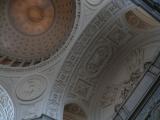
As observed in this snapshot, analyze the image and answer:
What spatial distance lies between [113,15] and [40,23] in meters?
4.26

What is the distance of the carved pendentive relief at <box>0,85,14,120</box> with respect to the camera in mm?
14052

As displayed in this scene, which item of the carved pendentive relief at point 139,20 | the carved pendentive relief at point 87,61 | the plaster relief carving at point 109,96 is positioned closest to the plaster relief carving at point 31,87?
the carved pendentive relief at point 87,61

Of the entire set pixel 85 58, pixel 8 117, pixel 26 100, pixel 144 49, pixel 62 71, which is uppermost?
pixel 144 49

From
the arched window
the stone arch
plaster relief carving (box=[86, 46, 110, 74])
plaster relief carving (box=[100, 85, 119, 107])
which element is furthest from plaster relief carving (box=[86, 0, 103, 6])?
the arched window

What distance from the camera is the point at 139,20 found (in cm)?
1387

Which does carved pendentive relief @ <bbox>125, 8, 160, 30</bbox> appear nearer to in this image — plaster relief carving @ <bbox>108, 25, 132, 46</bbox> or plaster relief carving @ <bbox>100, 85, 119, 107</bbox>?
plaster relief carving @ <bbox>108, 25, 132, 46</bbox>

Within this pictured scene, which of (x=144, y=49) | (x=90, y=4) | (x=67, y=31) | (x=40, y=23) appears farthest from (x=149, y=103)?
(x=40, y=23)

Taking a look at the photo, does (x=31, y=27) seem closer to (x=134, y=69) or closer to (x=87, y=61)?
(x=87, y=61)

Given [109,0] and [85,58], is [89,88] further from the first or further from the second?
[109,0]

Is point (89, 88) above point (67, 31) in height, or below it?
below

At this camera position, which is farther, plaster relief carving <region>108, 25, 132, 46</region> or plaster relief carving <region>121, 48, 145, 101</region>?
plaster relief carving <region>108, 25, 132, 46</region>

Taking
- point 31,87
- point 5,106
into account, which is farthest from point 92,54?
point 5,106

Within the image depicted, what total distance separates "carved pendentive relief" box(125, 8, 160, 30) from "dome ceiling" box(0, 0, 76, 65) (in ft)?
9.72

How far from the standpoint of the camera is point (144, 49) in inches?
547
